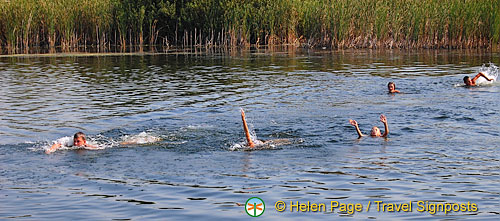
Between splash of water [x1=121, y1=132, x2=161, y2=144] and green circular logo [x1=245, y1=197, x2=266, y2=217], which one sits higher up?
splash of water [x1=121, y1=132, x2=161, y2=144]

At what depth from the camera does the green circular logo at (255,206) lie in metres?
8.66

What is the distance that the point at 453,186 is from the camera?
9.70m

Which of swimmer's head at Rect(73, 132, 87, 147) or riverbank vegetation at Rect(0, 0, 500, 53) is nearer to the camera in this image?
swimmer's head at Rect(73, 132, 87, 147)

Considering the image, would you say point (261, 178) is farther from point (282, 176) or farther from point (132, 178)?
point (132, 178)

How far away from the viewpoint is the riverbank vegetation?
119 feet

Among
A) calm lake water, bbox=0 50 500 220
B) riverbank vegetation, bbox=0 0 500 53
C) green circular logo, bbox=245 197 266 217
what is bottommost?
green circular logo, bbox=245 197 266 217

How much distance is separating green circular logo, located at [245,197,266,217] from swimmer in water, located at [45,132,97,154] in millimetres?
4989

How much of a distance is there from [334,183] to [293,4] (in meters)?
32.8

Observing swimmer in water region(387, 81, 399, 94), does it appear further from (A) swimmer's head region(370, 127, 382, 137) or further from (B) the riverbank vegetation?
(B) the riverbank vegetation

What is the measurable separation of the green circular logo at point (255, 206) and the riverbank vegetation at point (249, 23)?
92.0 feet
